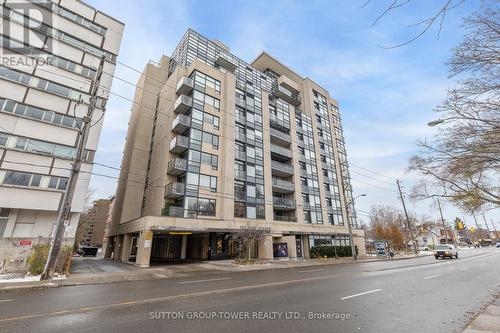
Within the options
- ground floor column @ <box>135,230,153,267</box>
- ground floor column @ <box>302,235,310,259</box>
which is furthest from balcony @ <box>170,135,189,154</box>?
ground floor column @ <box>302,235,310,259</box>

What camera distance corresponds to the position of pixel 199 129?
29.8 meters

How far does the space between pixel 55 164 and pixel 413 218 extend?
271 ft

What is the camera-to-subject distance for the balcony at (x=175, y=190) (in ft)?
86.2

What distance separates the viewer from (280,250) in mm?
31688

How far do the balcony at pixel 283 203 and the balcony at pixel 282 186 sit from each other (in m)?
1.64

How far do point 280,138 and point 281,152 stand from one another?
8.10ft

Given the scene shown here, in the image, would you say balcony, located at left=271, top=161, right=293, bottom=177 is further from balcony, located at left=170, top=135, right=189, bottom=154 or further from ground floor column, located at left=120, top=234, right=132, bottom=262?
ground floor column, located at left=120, top=234, right=132, bottom=262

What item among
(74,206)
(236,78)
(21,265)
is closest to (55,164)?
(74,206)

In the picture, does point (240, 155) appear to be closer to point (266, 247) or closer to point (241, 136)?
point (241, 136)

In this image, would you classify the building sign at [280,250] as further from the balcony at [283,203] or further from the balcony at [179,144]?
the balcony at [179,144]

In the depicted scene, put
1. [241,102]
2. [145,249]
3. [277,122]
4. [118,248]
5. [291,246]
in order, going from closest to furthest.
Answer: [145,249]
[291,246]
[118,248]
[241,102]
[277,122]

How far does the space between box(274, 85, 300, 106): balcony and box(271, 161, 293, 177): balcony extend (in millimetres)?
15426

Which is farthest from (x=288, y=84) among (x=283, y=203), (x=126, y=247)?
(x=126, y=247)

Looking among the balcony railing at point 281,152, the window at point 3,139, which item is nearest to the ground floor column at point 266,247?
the balcony railing at point 281,152
